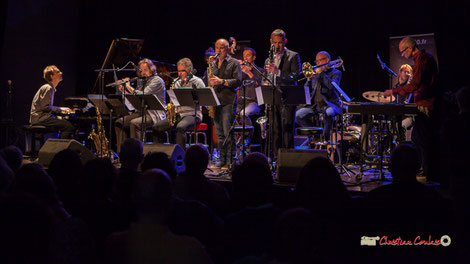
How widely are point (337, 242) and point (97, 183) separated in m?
1.74

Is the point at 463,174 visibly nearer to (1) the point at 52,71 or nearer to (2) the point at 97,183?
(2) the point at 97,183

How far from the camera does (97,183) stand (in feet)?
10.1

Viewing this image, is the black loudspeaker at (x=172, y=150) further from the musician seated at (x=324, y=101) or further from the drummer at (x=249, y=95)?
the musician seated at (x=324, y=101)

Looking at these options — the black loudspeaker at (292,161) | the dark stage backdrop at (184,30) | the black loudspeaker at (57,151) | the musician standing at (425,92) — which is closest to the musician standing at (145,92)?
the black loudspeaker at (57,151)

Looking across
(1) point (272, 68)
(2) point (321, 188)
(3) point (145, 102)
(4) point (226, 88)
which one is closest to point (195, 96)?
(4) point (226, 88)

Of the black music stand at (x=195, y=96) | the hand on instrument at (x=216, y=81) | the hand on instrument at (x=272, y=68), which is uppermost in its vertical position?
the hand on instrument at (x=272, y=68)

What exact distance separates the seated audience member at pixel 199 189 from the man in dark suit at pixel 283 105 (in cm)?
344

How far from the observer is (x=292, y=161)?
18.7 feet

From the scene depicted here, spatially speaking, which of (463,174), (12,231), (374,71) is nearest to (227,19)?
(374,71)

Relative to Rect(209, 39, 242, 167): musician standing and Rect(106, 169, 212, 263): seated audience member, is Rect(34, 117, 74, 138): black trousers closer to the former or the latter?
Rect(209, 39, 242, 167): musician standing

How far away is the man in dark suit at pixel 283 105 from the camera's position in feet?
23.4

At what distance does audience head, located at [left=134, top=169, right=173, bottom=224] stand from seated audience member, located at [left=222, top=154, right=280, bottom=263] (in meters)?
0.53

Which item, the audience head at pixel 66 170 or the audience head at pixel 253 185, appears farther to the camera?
the audience head at pixel 66 170

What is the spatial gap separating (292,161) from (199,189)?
2.31m
